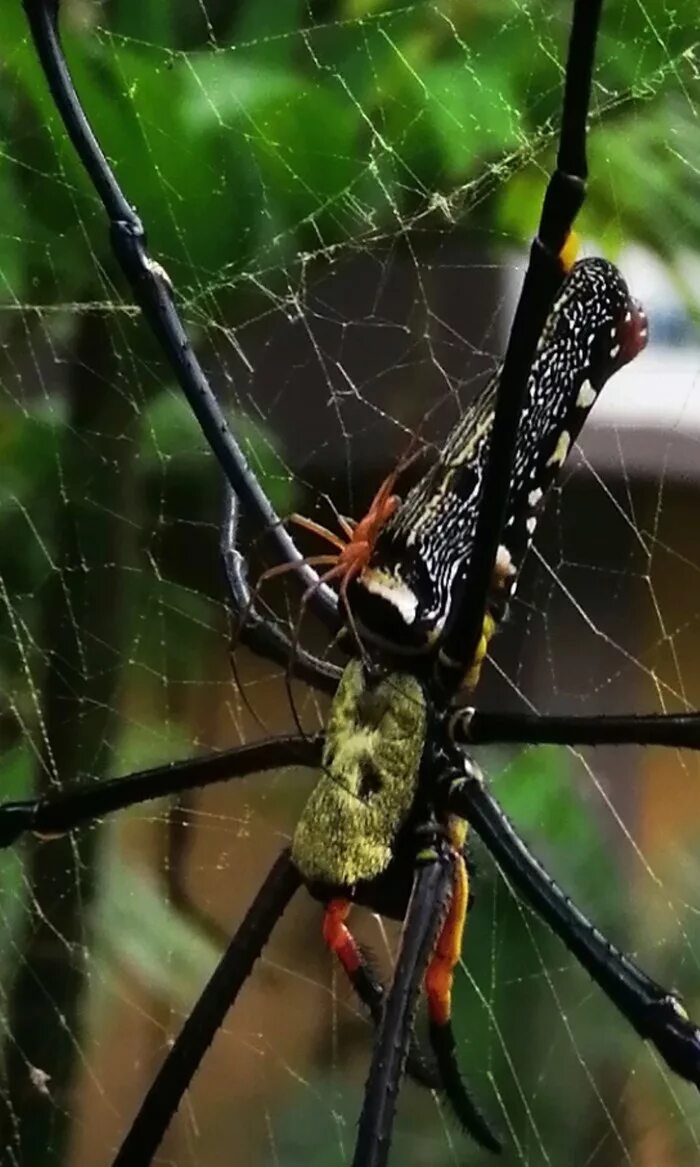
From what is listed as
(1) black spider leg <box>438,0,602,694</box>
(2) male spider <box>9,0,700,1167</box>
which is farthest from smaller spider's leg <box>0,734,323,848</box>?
(1) black spider leg <box>438,0,602,694</box>

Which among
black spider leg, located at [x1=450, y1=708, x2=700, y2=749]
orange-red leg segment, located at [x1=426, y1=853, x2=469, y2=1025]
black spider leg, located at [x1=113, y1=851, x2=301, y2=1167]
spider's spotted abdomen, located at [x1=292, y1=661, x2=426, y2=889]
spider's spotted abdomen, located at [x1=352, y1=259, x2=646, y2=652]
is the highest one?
spider's spotted abdomen, located at [x1=352, y1=259, x2=646, y2=652]

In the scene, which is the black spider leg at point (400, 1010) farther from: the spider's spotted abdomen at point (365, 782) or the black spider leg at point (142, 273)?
the black spider leg at point (142, 273)

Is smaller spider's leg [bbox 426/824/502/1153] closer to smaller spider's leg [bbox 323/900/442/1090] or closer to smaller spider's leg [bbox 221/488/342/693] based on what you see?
smaller spider's leg [bbox 323/900/442/1090]

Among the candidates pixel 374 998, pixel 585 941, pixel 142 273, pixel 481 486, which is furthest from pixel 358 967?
pixel 142 273

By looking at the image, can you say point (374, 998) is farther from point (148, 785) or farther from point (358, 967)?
point (148, 785)

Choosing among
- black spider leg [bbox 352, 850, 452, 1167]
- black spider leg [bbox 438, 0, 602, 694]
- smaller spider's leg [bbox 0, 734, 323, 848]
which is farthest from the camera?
smaller spider's leg [bbox 0, 734, 323, 848]

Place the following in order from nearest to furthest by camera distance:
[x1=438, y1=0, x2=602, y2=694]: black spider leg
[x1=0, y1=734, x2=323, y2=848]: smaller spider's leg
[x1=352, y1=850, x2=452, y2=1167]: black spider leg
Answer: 1. [x1=438, y1=0, x2=602, y2=694]: black spider leg
2. [x1=352, y1=850, x2=452, y2=1167]: black spider leg
3. [x1=0, y1=734, x2=323, y2=848]: smaller spider's leg

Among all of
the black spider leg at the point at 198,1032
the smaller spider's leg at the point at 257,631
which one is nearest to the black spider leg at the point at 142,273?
the smaller spider's leg at the point at 257,631
